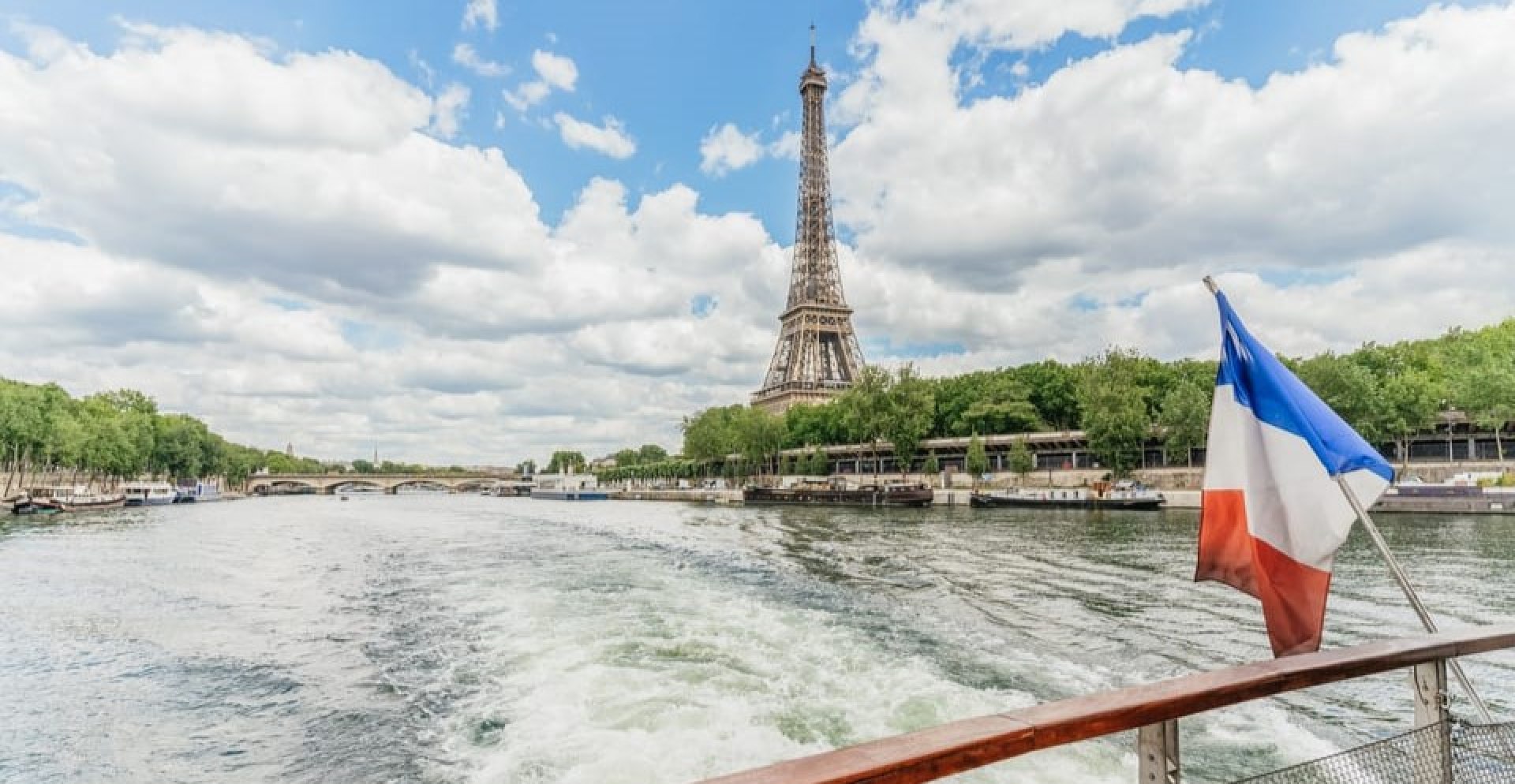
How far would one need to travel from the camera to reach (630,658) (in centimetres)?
1255

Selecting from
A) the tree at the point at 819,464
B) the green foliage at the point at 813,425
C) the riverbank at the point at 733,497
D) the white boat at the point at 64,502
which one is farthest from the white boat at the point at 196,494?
the tree at the point at 819,464

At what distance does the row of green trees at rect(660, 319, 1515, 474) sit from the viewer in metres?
63.5

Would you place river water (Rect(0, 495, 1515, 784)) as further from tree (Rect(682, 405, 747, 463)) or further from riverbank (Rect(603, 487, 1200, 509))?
tree (Rect(682, 405, 747, 463))

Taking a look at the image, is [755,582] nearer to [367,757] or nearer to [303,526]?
[367,757]

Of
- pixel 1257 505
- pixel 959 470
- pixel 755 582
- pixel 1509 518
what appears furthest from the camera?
pixel 959 470

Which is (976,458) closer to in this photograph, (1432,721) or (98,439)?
(1432,721)

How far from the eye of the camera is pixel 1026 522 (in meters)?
47.7

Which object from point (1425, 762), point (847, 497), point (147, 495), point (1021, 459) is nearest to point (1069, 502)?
point (847, 497)

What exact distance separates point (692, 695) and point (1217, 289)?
7.55 m

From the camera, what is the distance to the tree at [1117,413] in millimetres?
78625

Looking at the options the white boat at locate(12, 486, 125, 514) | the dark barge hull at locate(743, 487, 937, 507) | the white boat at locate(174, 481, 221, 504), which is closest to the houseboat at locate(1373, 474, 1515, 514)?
the dark barge hull at locate(743, 487, 937, 507)

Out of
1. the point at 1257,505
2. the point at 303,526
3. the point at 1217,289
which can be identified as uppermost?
the point at 1217,289

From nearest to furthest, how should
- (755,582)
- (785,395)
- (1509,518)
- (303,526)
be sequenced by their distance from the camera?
(755,582), (1509,518), (303,526), (785,395)

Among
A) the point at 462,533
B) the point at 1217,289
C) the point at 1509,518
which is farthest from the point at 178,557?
the point at 1509,518
